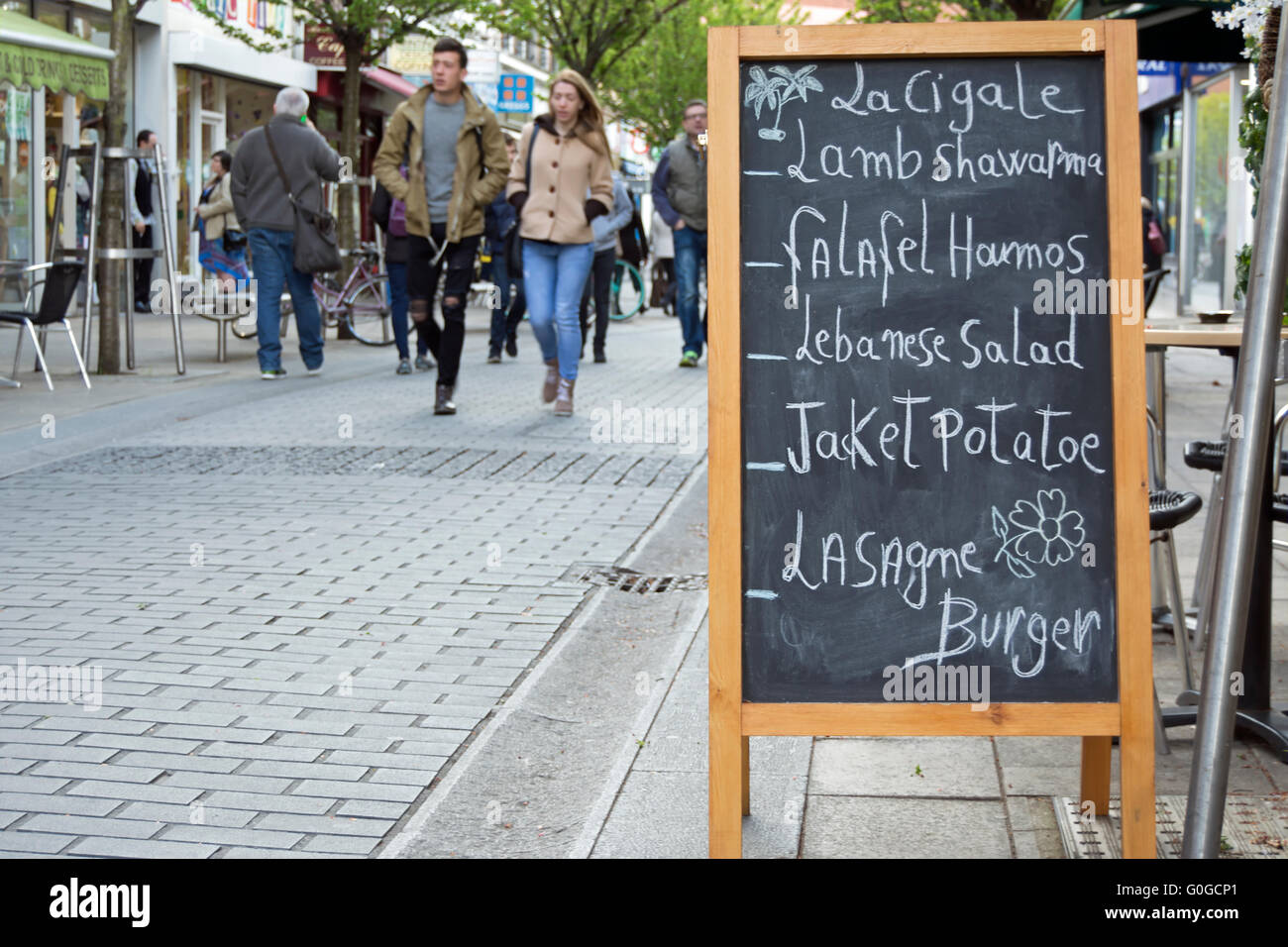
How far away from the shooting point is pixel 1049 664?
10.4ft

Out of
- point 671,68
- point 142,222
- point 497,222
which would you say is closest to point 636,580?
point 497,222

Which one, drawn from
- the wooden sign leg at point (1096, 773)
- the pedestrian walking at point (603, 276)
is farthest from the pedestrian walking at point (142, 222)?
the wooden sign leg at point (1096, 773)

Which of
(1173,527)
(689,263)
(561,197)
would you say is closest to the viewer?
(1173,527)

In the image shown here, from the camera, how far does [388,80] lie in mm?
30312

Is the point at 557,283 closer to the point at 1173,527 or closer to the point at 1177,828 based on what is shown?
the point at 1173,527

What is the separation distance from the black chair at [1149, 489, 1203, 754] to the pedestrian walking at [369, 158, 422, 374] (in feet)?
24.2

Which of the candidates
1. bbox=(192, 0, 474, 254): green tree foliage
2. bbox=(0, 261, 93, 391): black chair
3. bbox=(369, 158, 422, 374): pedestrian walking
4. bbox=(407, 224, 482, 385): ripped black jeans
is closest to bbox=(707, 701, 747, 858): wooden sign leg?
bbox=(407, 224, 482, 385): ripped black jeans

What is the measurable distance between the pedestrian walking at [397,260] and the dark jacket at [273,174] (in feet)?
2.27

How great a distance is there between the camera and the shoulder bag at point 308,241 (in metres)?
12.3

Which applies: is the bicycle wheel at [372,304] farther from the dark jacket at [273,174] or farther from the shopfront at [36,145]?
the shopfront at [36,145]

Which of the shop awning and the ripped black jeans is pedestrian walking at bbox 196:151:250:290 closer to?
the shop awning

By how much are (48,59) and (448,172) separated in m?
4.24

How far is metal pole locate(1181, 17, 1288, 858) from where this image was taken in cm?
267
